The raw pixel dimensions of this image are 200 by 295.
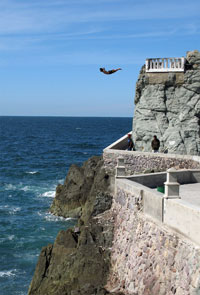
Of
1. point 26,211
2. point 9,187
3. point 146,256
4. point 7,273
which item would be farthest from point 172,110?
point 9,187

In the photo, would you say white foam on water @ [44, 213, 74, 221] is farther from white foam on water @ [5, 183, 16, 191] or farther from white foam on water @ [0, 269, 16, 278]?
white foam on water @ [5, 183, 16, 191]

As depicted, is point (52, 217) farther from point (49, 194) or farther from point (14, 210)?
point (49, 194)

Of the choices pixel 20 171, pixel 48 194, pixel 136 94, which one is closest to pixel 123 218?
pixel 136 94

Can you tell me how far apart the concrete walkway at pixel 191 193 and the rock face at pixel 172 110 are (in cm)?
1080

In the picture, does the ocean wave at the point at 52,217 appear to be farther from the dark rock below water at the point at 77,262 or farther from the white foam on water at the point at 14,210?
the dark rock below water at the point at 77,262

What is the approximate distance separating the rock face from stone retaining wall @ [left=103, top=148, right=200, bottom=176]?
430 cm

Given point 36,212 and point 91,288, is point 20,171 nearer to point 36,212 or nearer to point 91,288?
point 36,212

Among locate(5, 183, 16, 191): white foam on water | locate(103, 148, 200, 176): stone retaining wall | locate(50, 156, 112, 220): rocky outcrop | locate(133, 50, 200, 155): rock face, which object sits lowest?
locate(5, 183, 16, 191): white foam on water

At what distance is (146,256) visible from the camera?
1131 cm

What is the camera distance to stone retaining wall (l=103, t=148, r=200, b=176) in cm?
2009

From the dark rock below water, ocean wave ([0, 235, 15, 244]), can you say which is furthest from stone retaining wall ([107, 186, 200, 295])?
ocean wave ([0, 235, 15, 244])

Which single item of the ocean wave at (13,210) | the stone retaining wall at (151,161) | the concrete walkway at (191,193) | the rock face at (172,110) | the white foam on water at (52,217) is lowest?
the ocean wave at (13,210)

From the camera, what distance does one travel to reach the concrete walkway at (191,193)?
12570 mm

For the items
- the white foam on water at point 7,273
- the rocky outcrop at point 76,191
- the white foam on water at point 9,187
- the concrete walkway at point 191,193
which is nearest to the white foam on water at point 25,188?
the white foam on water at point 9,187
